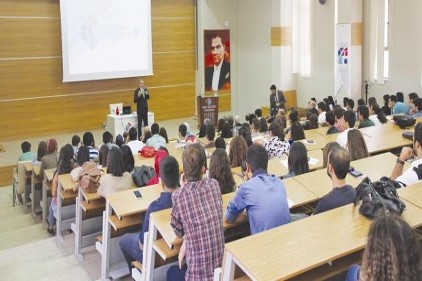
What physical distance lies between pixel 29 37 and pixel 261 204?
29.9ft

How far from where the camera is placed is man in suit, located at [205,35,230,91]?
1316 centimetres

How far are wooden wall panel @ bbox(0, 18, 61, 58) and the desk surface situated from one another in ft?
25.2

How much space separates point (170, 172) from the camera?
334 cm

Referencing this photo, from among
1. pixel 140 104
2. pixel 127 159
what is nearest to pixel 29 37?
pixel 140 104

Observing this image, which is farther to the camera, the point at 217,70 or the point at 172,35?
the point at 217,70

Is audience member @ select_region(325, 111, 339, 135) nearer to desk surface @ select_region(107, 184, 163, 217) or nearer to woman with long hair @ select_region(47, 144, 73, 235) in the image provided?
desk surface @ select_region(107, 184, 163, 217)

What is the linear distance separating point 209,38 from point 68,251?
905cm

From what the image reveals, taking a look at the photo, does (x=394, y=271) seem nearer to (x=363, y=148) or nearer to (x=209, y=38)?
(x=363, y=148)

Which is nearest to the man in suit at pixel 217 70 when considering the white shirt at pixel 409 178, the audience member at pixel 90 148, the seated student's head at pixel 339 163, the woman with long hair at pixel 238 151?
the audience member at pixel 90 148

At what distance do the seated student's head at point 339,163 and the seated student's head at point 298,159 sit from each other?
2.99ft

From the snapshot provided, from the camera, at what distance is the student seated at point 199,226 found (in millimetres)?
2855

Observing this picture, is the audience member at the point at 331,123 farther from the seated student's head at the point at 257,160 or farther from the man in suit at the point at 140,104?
the man in suit at the point at 140,104

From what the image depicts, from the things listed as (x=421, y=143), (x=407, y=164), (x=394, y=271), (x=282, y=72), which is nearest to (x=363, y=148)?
(x=407, y=164)

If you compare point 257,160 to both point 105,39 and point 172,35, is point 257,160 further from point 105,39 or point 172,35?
point 172,35
